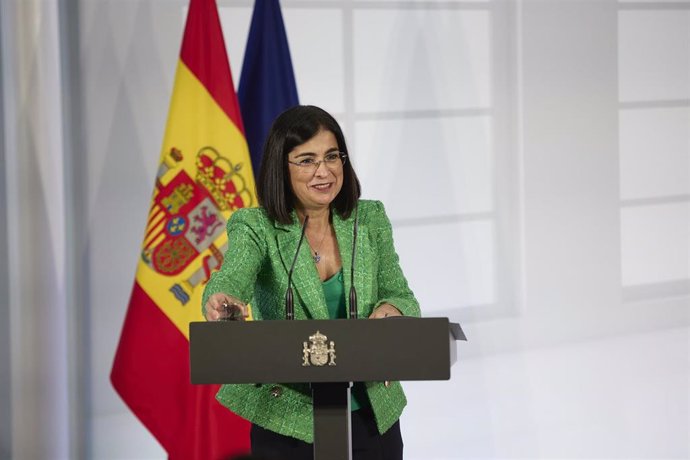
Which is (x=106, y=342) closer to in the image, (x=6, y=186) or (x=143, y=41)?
(x=6, y=186)

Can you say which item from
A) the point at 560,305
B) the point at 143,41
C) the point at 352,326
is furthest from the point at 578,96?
the point at 352,326

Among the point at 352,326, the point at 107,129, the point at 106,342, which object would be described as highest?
Result: the point at 107,129

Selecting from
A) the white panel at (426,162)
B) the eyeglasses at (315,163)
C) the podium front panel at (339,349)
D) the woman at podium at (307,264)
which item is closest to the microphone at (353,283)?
the woman at podium at (307,264)

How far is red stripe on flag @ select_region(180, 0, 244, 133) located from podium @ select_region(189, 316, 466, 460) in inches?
79.8

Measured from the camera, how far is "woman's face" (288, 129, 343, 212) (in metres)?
2.23

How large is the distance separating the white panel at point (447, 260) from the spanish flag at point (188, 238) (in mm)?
809

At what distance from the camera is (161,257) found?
375 centimetres

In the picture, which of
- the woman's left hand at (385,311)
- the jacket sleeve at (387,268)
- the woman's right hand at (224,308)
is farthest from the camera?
the jacket sleeve at (387,268)

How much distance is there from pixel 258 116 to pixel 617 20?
158 centimetres

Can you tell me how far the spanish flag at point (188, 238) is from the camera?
3721 mm

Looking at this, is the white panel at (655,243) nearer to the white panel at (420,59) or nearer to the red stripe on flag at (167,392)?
the white panel at (420,59)

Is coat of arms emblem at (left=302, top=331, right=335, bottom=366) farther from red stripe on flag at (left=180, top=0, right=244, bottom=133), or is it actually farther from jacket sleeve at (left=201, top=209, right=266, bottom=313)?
red stripe on flag at (left=180, top=0, right=244, bottom=133)

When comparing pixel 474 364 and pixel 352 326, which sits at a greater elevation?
pixel 352 326

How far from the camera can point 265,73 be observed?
149 inches
